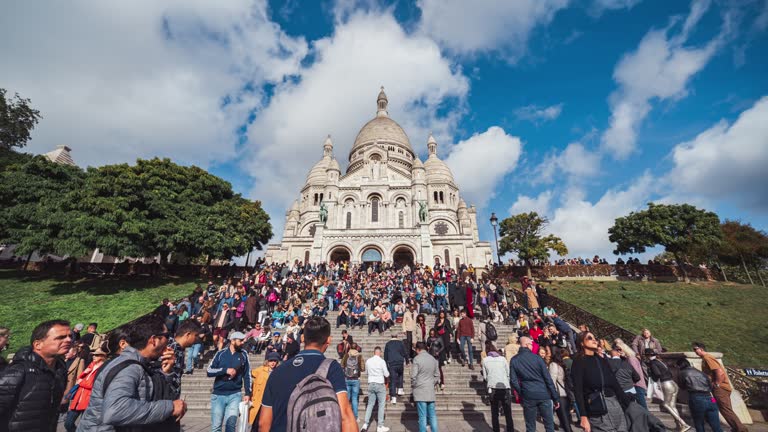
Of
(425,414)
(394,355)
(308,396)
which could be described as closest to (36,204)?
(394,355)

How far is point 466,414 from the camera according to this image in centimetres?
690

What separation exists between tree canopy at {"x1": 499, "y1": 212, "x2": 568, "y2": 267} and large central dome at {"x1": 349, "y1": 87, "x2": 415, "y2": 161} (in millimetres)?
21861

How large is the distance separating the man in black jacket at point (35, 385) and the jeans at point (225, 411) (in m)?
1.74

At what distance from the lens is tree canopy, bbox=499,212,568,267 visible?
2970cm

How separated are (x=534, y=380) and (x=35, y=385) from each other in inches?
228

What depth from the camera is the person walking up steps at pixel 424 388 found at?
520 cm

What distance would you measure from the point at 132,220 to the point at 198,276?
685 centimetres

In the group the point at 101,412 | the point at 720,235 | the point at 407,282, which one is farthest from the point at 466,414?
the point at 720,235

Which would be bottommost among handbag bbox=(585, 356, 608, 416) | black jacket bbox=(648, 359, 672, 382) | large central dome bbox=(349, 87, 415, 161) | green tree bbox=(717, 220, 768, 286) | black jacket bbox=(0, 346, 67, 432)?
black jacket bbox=(648, 359, 672, 382)

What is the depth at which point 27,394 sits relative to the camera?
267 centimetres

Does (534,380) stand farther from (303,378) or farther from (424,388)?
(303,378)

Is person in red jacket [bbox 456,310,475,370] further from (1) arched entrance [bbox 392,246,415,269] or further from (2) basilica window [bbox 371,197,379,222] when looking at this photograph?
(2) basilica window [bbox 371,197,379,222]

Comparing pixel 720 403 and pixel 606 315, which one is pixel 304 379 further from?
pixel 606 315

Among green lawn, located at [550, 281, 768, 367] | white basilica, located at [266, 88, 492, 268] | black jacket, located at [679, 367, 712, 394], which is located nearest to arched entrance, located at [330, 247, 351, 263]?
white basilica, located at [266, 88, 492, 268]
